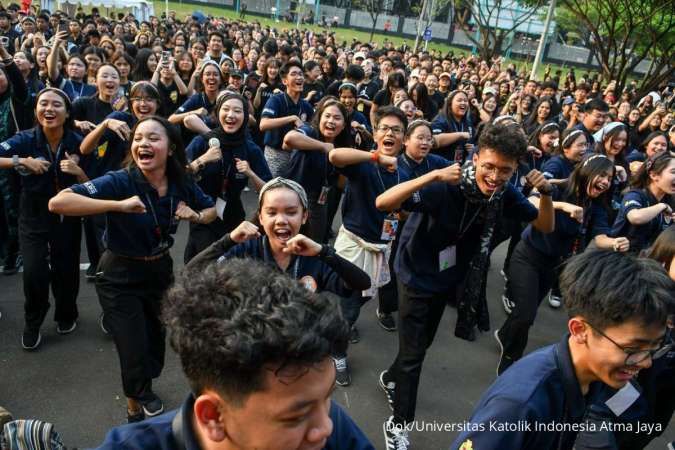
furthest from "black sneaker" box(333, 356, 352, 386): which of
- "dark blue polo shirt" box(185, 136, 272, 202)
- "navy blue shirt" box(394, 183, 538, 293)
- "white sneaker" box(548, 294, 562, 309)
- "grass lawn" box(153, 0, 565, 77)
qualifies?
"grass lawn" box(153, 0, 565, 77)

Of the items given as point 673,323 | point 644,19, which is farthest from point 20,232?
point 644,19

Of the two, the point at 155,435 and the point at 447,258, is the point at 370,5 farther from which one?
the point at 155,435

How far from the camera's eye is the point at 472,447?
1893mm

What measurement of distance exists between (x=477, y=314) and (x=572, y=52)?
54.3 metres

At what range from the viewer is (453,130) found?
23.7 ft

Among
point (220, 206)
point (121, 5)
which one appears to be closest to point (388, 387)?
point (220, 206)

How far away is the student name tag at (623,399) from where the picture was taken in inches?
103

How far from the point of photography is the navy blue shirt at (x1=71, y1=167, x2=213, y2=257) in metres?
3.34

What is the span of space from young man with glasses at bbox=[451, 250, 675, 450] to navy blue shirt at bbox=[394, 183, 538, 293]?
4.27 feet

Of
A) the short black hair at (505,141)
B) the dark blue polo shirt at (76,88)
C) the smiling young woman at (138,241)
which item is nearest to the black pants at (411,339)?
the short black hair at (505,141)

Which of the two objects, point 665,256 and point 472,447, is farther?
point 665,256

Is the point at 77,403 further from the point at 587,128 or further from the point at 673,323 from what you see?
the point at 587,128

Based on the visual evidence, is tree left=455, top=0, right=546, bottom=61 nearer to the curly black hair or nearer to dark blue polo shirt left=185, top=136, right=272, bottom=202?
dark blue polo shirt left=185, top=136, right=272, bottom=202

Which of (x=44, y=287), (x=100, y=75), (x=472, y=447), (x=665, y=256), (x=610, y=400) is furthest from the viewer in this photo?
(x=100, y=75)
